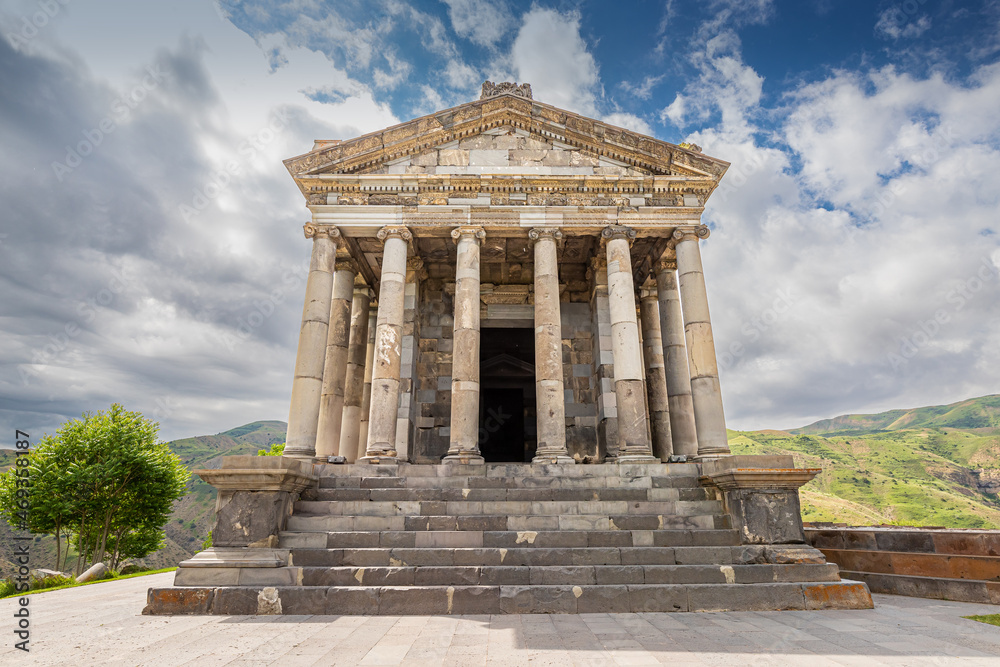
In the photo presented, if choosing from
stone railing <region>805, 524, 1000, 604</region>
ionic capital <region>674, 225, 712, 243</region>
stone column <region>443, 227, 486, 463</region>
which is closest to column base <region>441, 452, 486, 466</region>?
stone column <region>443, 227, 486, 463</region>

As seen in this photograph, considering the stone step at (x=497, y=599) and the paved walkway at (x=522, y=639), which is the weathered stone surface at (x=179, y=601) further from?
the paved walkway at (x=522, y=639)

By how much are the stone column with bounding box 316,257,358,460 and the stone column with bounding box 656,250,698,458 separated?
431 inches

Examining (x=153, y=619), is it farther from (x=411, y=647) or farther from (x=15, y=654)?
(x=411, y=647)

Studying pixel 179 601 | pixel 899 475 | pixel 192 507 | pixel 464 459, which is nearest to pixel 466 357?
pixel 464 459

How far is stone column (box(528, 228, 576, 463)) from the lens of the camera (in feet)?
44.2

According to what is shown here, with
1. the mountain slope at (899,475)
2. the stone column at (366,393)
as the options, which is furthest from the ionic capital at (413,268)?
the mountain slope at (899,475)

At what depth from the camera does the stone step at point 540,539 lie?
9.22m

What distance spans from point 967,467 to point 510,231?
103 metres

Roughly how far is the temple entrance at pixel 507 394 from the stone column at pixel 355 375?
501cm

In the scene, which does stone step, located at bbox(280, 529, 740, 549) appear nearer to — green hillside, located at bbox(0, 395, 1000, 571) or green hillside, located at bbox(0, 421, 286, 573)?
green hillside, located at bbox(0, 421, 286, 573)

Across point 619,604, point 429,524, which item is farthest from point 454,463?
point 619,604

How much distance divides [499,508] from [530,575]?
81.7 inches

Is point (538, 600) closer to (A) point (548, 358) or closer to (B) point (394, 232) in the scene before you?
(A) point (548, 358)

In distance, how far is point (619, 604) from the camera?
302 inches
